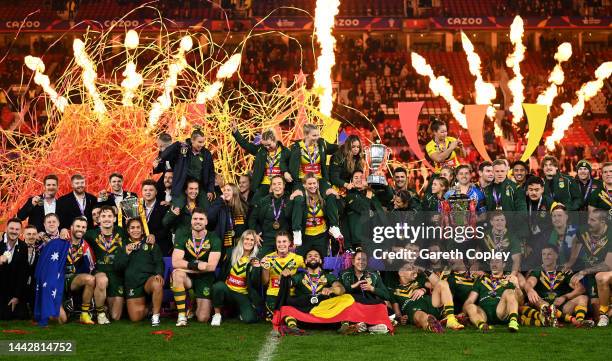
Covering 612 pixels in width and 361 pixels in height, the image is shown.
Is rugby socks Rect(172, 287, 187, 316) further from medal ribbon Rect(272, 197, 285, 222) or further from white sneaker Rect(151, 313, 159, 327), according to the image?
medal ribbon Rect(272, 197, 285, 222)

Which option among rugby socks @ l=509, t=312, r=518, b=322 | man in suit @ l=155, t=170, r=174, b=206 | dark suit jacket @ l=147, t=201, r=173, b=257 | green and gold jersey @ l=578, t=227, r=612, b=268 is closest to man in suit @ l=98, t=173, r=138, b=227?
man in suit @ l=155, t=170, r=174, b=206

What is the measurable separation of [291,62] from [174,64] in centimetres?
1448

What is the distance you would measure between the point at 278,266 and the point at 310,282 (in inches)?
16.4

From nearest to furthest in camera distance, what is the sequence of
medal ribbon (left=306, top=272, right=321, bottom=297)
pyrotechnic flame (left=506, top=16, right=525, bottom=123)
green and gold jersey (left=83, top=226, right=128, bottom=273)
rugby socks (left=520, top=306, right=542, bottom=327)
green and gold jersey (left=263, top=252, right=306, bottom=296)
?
medal ribbon (left=306, top=272, right=321, bottom=297) < rugby socks (left=520, top=306, right=542, bottom=327) < green and gold jersey (left=263, top=252, right=306, bottom=296) < green and gold jersey (left=83, top=226, right=128, bottom=273) < pyrotechnic flame (left=506, top=16, right=525, bottom=123)

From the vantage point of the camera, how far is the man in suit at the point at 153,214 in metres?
9.48

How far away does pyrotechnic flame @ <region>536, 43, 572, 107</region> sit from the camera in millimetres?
23962

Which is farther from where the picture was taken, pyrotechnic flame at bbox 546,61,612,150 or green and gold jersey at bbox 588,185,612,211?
pyrotechnic flame at bbox 546,61,612,150

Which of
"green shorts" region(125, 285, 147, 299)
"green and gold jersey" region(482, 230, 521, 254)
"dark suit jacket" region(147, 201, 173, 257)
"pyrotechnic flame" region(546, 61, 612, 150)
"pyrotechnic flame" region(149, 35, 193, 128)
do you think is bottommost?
"green shorts" region(125, 285, 147, 299)

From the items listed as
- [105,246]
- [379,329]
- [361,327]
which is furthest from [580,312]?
[105,246]

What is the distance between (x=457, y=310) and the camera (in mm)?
8789

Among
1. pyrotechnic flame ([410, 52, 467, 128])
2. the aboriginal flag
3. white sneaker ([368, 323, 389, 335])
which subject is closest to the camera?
white sneaker ([368, 323, 389, 335])

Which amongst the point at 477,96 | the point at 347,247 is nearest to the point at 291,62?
the point at 477,96

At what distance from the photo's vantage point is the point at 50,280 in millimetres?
8609

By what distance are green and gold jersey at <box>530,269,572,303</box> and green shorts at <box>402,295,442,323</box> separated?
993 mm
